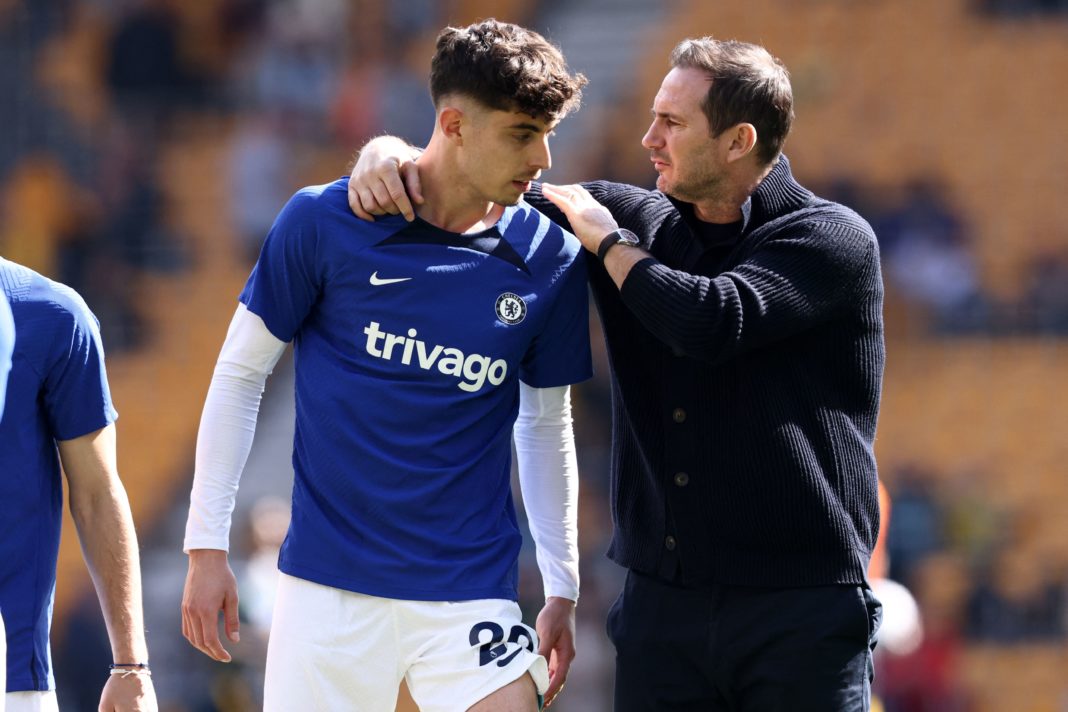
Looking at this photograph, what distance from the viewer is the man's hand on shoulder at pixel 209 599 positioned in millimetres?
3086

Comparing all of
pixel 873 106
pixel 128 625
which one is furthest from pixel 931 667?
pixel 128 625

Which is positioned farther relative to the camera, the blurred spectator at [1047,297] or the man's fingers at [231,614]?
the blurred spectator at [1047,297]

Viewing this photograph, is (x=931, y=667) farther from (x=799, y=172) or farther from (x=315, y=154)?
(x=315, y=154)

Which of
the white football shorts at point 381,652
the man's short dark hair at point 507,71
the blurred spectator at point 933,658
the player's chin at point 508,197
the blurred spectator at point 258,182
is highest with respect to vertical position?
the man's short dark hair at point 507,71

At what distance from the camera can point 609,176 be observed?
10570mm

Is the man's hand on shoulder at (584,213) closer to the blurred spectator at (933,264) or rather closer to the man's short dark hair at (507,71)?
the man's short dark hair at (507,71)

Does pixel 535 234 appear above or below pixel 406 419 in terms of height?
above

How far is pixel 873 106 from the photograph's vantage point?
11508 mm

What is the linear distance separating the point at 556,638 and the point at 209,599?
2.40 ft

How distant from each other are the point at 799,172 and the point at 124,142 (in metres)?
4.86

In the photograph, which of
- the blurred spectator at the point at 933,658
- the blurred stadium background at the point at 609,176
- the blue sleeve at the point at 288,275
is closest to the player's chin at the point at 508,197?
the blue sleeve at the point at 288,275

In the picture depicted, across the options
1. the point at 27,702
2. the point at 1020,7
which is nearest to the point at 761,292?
the point at 27,702

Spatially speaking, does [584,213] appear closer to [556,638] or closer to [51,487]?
[556,638]

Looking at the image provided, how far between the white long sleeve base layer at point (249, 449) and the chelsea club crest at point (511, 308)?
0.23 m
